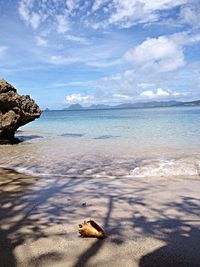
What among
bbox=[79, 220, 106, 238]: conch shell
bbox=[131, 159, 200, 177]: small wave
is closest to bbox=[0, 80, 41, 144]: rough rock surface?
bbox=[131, 159, 200, 177]: small wave

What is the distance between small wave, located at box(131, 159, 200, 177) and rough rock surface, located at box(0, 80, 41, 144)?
10.7 metres

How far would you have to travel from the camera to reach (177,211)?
5.45 metres

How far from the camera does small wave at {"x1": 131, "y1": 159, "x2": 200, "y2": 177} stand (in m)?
9.10

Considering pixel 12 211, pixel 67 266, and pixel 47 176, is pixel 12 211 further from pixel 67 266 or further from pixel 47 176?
pixel 47 176

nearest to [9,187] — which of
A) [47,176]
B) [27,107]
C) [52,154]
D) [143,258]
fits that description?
[47,176]

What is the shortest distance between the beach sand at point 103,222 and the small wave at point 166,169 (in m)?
0.98

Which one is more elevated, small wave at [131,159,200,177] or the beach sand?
the beach sand

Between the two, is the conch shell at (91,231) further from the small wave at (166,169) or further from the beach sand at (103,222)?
the small wave at (166,169)

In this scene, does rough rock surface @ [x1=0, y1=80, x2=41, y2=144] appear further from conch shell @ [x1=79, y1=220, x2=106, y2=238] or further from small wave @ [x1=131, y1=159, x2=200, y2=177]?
conch shell @ [x1=79, y1=220, x2=106, y2=238]

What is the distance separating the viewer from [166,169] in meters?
9.72

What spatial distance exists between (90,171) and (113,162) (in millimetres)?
1798

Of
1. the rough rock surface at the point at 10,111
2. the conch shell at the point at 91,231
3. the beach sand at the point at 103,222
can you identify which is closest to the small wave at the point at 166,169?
the beach sand at the point at 103,222

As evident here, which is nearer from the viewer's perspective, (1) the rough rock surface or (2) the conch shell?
(2) the conch shell

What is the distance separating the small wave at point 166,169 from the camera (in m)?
9.10
